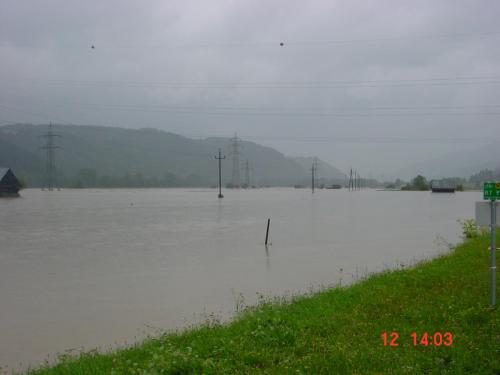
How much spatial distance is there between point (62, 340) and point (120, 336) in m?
1.12

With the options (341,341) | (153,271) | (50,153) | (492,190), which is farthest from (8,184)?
(492,190)

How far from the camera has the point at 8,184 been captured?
84062mm

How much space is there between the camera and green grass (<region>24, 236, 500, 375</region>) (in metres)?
5.89

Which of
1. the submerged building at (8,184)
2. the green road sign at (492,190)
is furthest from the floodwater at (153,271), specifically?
the submerged building at (8,184)

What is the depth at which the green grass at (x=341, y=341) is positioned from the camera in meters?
5.89

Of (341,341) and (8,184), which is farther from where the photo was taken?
(8,184)

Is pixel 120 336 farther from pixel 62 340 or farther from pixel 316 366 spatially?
pixel 316 366

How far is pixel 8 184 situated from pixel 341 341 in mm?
88626

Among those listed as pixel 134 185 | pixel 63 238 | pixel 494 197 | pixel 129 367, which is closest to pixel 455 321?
pixel 494 197

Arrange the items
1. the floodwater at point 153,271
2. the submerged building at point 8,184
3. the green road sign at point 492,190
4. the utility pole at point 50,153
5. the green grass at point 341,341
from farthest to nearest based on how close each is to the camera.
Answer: the utility pole at point 50,153 < the submerged building at point 8,184 < the floodwater at point 153,271 < the green road sign at point 492,190 < the green grass at point 341,341

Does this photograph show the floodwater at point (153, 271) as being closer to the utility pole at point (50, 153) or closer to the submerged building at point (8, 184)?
the submerged building at point (8, 184)

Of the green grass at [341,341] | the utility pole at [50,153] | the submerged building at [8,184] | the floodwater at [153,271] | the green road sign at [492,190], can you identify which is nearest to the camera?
the green grass at [341,341]

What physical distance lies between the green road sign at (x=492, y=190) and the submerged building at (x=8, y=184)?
8720 cm

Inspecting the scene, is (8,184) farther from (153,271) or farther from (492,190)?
(492,190)
